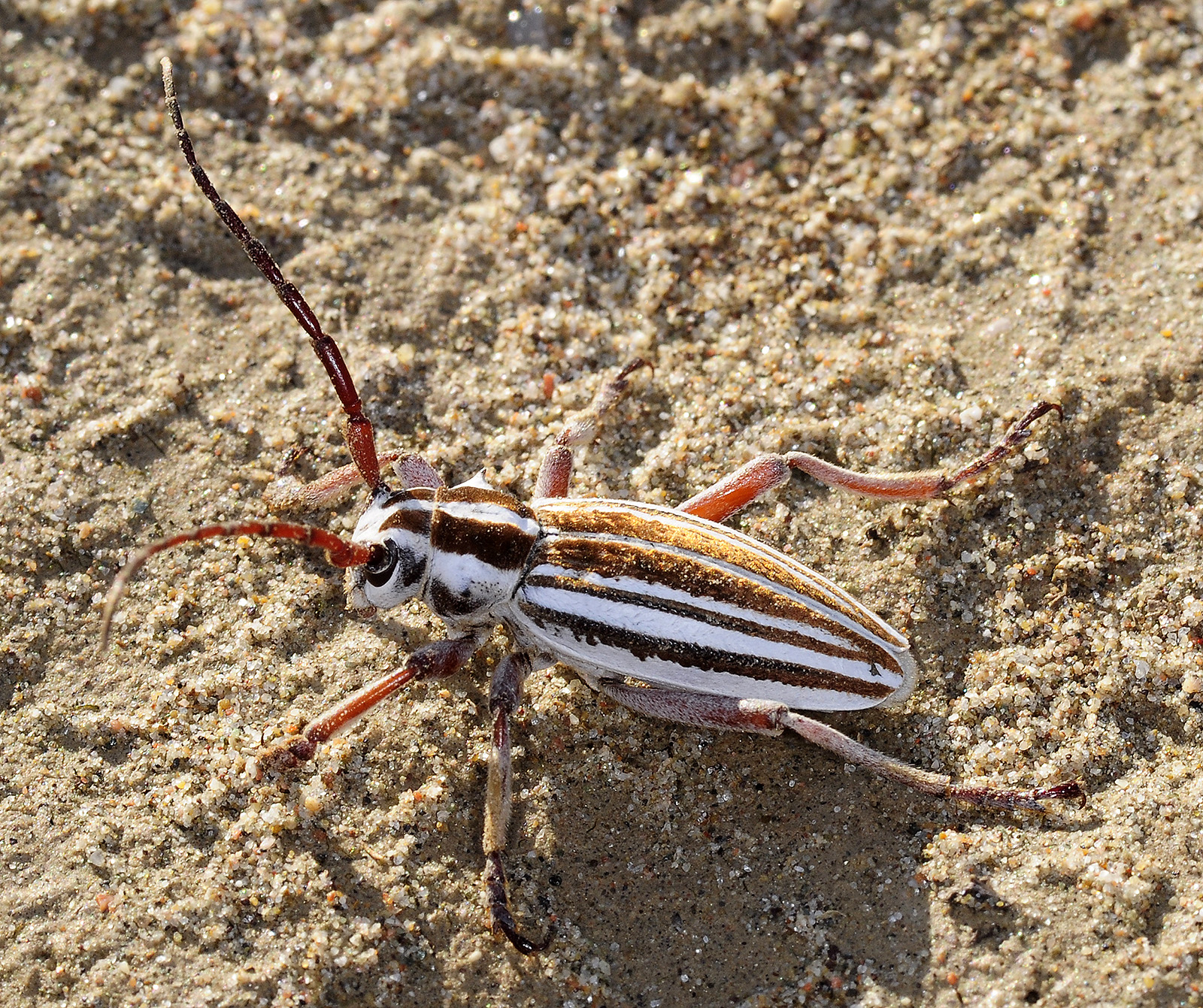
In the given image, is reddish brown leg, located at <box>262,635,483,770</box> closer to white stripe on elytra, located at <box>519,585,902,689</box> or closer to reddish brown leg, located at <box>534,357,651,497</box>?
white stripe on elytra, located at <box>519,585,902,689</box>

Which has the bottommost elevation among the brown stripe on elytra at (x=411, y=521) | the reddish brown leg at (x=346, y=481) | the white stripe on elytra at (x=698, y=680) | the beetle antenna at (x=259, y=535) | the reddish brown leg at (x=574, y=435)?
the white stripe on elytra at (x=698, y=680)

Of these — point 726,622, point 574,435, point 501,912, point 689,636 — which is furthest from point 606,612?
point 501,912

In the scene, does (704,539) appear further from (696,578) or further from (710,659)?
(710,659)

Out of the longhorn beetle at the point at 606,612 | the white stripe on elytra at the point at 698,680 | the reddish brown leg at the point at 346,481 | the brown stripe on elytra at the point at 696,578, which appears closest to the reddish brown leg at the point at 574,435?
the longhorn beetle at the point at 606,612

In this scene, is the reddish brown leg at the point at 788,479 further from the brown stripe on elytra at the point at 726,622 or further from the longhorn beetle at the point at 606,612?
the brown stripe on elytra at the point at 726,622

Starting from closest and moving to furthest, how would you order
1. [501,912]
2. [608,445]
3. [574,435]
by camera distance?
[501,912] < [574,435] < [608,445]

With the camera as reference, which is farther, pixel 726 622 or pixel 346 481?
pixel 346 481

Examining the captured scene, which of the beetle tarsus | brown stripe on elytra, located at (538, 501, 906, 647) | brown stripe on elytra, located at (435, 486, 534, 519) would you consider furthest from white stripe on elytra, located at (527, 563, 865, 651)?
the beetle tarsus
